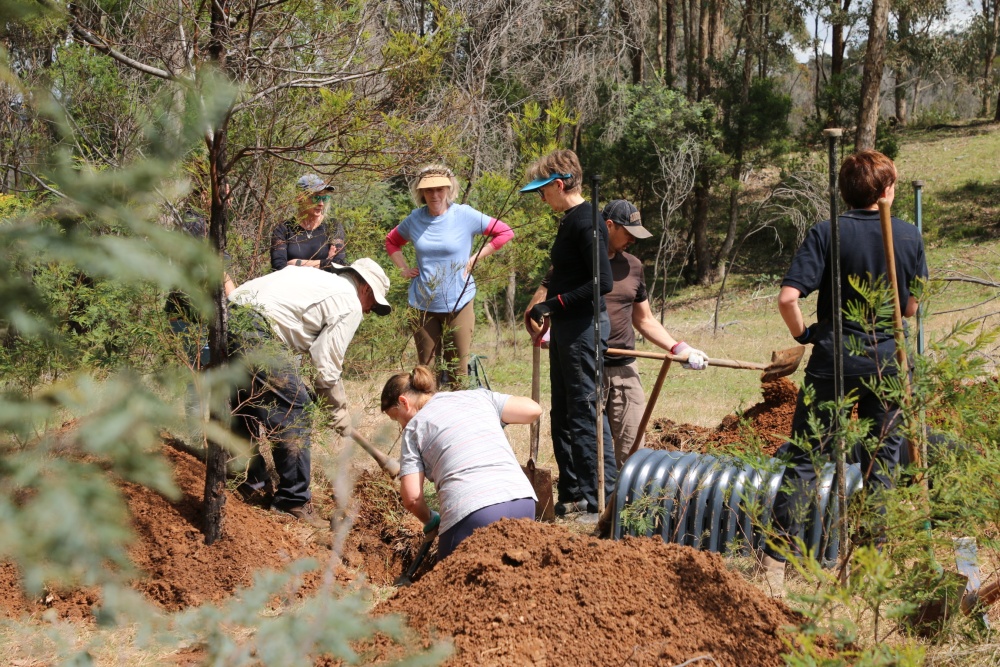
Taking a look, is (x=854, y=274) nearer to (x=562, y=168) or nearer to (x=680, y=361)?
(x=680, y=361)

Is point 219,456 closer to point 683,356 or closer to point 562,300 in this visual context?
point 562,300

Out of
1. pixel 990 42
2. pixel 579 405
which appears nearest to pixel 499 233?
pixel 579 405

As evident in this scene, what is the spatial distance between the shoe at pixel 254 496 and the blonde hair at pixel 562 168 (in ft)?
7.22

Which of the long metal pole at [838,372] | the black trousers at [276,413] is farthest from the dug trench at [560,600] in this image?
the black trousers at [276,413]

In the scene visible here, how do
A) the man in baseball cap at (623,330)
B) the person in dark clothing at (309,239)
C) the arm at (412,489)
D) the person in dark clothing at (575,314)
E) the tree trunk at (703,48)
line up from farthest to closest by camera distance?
the tree trunk at (703,48), the person in dark clothing at (309,239), the man in baseball cap at (623,330), the person in dark clothing at (575,314), the arm at (412,489)

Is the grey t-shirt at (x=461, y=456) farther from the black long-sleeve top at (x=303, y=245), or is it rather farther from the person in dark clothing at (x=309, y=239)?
the black long-sleeve top at (x=303, y=245)

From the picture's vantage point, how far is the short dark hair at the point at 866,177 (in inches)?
138

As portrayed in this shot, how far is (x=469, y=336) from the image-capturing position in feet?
19.0

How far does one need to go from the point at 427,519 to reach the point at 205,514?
98 cm

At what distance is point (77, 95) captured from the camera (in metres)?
5.62

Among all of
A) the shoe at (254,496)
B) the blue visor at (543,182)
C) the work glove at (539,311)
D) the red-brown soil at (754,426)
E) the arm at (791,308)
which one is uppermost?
the blue visor at (543,182)

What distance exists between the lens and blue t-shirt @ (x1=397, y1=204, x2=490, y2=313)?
566 cm

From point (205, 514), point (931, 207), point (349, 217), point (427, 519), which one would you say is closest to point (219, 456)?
point (205, 514)

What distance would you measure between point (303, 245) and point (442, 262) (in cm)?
87
